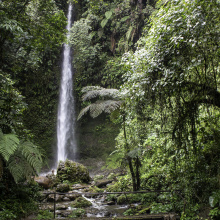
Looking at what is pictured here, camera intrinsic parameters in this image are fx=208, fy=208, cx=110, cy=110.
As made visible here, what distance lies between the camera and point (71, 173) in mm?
9344

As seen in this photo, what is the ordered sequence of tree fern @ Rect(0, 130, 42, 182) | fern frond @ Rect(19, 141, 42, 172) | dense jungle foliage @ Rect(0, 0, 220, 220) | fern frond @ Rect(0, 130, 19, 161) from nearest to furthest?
dense jungle foliage @ Rect(0, 0, 220, 220), fern frond @ Rect(0, 130, 19, 161), tree fern @ Rect(0, 130, 42, 182), fern frond @ Rect(19, 141, 42, 172)

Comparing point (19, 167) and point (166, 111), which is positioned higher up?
point (166, 111)

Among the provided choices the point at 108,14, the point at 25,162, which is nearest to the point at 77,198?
the point at 25,162

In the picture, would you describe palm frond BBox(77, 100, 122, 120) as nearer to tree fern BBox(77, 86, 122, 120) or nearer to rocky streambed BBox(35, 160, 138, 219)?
tree fern BBox(77, 86, 122, 120)

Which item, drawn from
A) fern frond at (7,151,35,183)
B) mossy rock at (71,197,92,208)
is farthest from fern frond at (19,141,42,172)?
mossy rock at (71,197,92,208)

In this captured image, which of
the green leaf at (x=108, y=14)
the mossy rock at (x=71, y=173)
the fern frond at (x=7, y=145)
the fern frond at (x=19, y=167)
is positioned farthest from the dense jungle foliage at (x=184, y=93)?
the green leaf at (x=108, y=14)

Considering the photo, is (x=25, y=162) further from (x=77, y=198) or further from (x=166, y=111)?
(x=77, y=198)

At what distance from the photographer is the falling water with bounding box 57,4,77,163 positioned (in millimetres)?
14047

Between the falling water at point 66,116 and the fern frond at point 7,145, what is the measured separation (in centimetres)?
1026

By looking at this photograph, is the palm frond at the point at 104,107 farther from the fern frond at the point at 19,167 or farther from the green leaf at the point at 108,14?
the green leaf at the point at 108,14

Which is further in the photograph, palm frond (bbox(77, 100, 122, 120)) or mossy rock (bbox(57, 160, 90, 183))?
mossy rock (bbox(57, 160, 90, 183))

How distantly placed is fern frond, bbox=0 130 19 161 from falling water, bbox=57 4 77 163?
10260 mm

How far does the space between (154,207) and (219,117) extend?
240 centimetres

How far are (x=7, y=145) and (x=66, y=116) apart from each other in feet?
37.2
